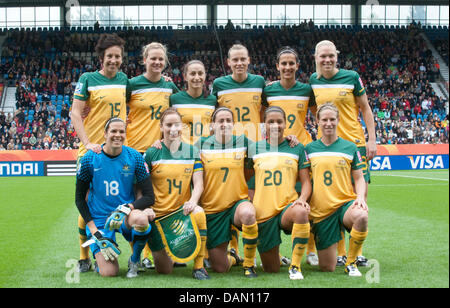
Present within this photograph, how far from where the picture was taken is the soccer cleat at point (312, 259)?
180 inches

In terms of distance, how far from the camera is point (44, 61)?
23969 millimetres

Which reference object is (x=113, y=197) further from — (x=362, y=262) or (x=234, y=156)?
(x=362, y=262)

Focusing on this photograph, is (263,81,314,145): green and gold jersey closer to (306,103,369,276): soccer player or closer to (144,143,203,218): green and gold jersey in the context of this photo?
(306,103,369,276): soccer player

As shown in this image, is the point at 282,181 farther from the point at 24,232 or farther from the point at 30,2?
the point at 30,2

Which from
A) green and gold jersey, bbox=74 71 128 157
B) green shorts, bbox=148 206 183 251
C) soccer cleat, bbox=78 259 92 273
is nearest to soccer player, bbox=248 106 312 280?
green shorts, bbox=148 206 183 251

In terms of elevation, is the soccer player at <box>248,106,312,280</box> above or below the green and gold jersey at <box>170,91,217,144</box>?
below

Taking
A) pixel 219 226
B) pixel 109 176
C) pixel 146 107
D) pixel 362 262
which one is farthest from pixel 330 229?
pixel 146 107

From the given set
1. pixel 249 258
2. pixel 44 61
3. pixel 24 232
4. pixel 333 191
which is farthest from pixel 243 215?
pixel 44 61

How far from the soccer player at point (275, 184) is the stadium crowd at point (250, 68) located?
14.1m

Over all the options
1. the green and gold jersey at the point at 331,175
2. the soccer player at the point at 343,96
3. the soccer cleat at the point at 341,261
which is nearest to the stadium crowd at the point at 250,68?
the soccer player at the point at 343,96

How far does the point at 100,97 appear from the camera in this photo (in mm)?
4613

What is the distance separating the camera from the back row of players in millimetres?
4074

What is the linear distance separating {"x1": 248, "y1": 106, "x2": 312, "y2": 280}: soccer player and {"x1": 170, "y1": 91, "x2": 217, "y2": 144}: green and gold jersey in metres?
0.62

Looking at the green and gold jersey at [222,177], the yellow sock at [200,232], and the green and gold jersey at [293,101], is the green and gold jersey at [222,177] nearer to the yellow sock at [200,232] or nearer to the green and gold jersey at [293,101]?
the yellow sock at [200,232]
